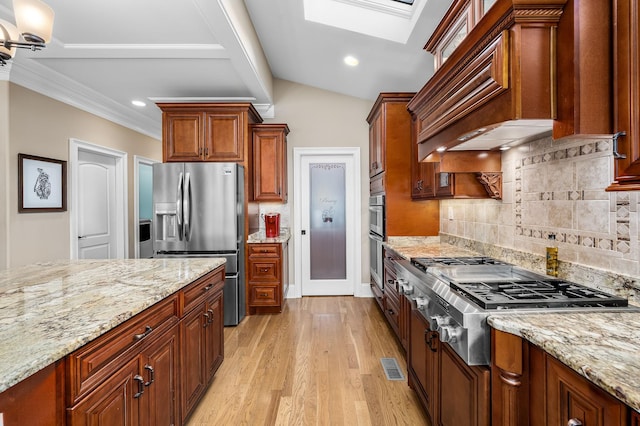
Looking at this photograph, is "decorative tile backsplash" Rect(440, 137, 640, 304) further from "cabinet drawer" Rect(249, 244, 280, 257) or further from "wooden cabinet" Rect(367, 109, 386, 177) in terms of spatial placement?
"cabinet drawer" Rect(249, 244, 280, 257)

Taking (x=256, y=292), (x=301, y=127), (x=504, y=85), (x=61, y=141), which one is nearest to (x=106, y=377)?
(x=504, y=85)

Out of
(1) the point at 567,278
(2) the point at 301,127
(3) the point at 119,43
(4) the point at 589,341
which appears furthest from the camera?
(2) the point at 301,127

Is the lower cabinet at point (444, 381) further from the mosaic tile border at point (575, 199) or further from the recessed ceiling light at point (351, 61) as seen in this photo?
the recessed ceiling light at point (351, 61)

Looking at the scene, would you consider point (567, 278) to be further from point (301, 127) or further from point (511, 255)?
point (301, 127)

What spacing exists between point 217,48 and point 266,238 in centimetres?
210

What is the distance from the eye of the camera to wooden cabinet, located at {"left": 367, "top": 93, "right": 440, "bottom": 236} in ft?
11.1

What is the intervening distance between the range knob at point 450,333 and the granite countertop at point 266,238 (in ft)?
8.59

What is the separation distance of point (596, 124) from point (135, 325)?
176cm

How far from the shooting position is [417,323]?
195 centimetres

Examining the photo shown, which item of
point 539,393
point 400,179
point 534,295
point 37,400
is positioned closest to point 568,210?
point 534,295

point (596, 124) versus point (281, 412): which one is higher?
point (596, 124)

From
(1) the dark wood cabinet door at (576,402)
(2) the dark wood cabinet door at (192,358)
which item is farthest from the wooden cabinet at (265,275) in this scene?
(1) the dark wood cabinet door at (576,402)

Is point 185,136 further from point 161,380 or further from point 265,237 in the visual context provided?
point 161,380

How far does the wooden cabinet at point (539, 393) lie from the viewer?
804mm
